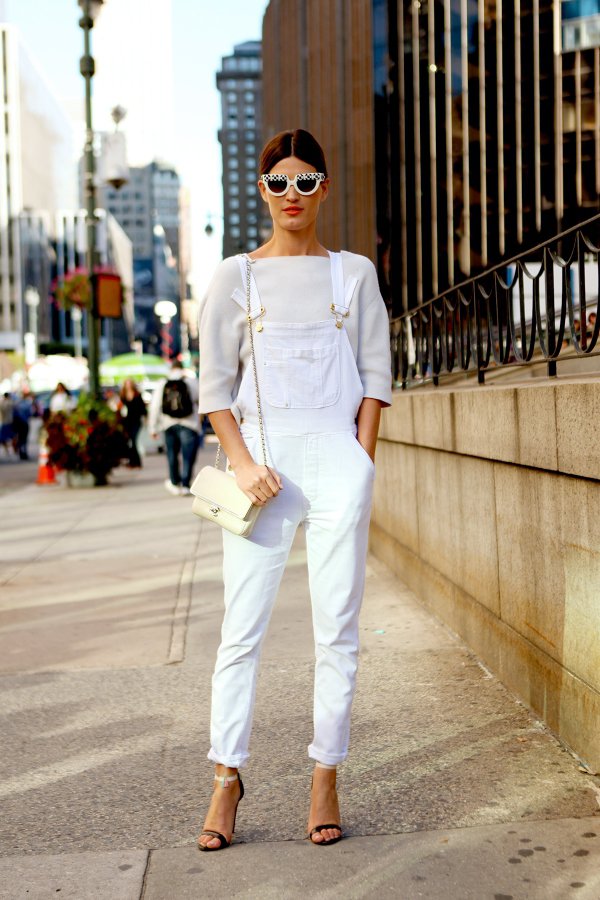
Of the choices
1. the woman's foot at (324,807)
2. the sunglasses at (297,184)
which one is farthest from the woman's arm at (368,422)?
the woman's foot at (324,807)

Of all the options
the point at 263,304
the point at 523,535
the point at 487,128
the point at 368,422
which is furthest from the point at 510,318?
the point at 487,128

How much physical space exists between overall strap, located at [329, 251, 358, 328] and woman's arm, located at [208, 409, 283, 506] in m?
0.45

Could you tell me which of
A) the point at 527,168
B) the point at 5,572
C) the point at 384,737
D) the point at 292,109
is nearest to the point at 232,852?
the point at 384,737

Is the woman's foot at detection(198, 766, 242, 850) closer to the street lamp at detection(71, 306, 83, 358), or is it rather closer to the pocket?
the pocket

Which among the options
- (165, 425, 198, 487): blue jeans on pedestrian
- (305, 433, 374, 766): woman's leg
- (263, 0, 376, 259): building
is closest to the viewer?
(305, 433, 374, 766): woman's leg

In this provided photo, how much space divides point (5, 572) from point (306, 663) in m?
4.55

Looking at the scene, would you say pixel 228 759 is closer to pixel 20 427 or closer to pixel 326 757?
pixel 326 757

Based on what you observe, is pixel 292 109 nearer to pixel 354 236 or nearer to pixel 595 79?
pixel 354 236

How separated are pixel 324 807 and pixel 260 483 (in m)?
1.03

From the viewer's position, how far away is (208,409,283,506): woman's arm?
3572mm

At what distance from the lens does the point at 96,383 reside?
20.8 metres

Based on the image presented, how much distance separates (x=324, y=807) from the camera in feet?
12.3

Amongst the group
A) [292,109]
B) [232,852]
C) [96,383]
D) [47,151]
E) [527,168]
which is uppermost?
[47,151]

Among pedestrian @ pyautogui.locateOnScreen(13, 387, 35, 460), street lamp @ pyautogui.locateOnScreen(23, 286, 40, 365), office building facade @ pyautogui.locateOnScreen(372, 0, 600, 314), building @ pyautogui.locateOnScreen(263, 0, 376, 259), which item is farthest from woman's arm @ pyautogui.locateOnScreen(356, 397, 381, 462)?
street lamp @ pyautogui.locateOnScreen(23, 286, 40, 365)
